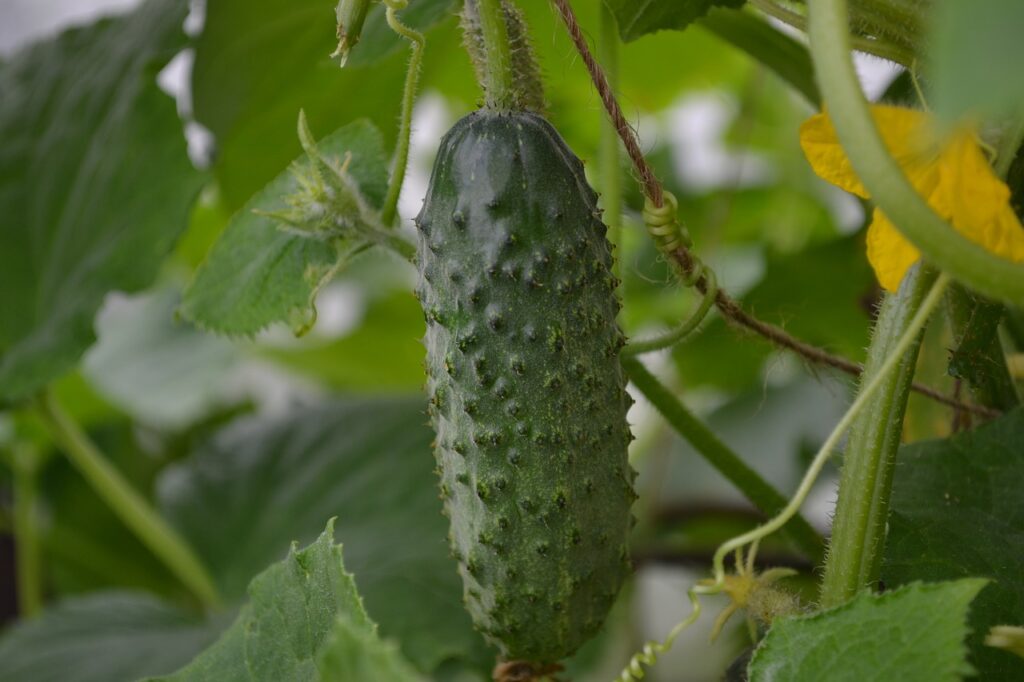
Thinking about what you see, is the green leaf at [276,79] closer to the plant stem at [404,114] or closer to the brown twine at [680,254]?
the plant stem at [404,114]

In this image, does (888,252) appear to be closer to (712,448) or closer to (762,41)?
(712,448)

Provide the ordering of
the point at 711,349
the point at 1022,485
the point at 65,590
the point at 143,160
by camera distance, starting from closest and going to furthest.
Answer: the point at 1022,485
the point at 143,160
the point at 711,349
the point at 65,590

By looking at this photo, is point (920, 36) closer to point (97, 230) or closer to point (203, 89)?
point (203, 89)

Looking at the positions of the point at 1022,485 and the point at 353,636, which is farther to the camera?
the point at 1022,485

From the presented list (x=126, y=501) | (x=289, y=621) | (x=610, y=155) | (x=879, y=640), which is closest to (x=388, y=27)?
(x=610, y=155)

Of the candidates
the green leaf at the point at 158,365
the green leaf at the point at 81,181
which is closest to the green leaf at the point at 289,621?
the green leaf at the point at 81,181

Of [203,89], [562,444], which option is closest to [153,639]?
[203,89]

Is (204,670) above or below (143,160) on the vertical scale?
below

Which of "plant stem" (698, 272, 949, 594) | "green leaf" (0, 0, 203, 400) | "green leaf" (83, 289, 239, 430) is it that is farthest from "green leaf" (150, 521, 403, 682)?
"green leaf" (83, 289, 239, 430)
